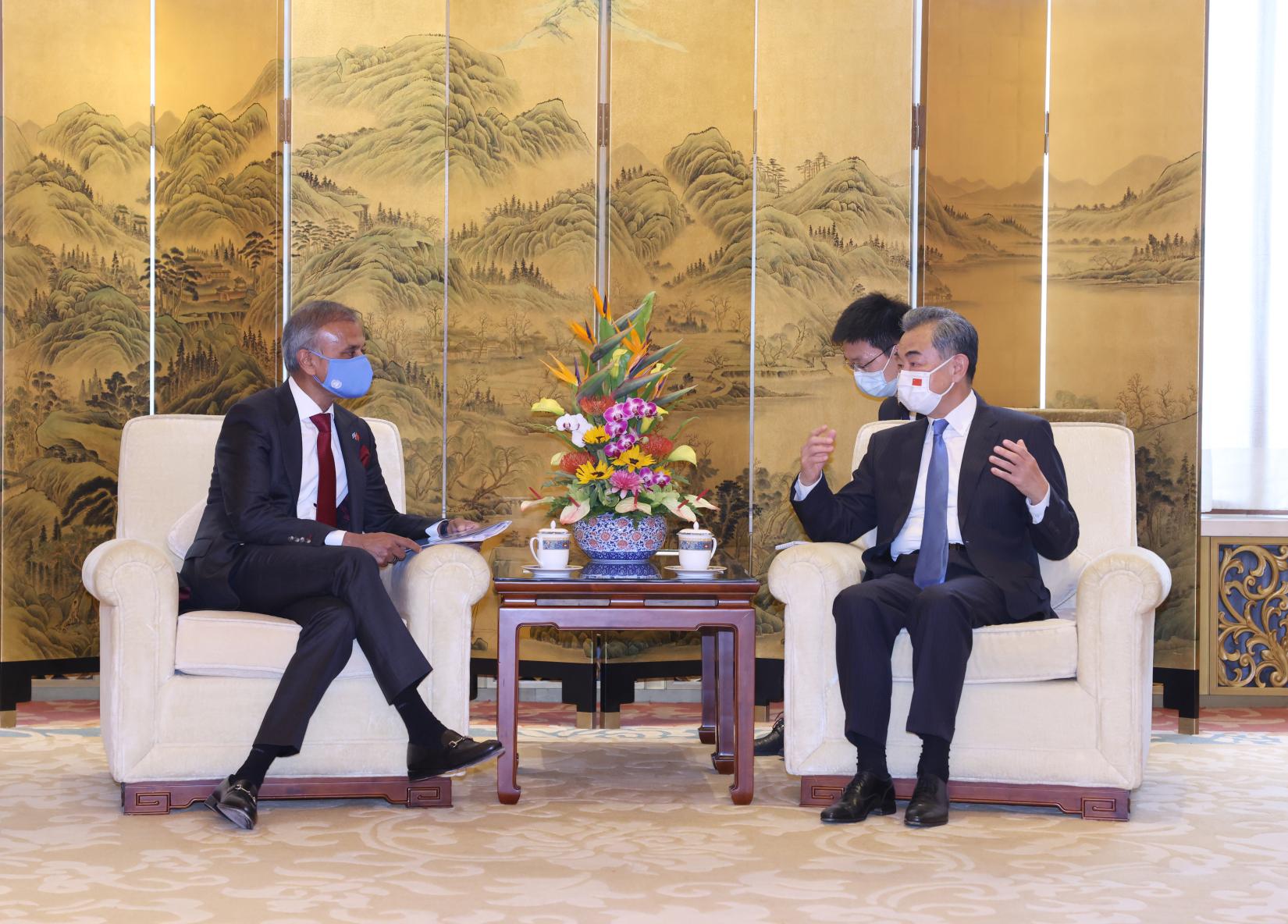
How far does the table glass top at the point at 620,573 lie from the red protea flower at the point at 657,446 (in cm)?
33

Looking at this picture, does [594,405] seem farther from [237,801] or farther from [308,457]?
[237,801]

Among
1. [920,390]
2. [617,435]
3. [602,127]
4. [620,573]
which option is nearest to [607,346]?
[617,435]

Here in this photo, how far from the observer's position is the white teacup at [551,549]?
381cm

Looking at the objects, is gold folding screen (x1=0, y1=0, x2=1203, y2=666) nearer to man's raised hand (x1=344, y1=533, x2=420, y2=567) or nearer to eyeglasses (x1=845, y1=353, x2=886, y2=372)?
eyeglasses (x1=845, y1=353, x2=886, y2=372)

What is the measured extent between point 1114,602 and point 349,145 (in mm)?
3628

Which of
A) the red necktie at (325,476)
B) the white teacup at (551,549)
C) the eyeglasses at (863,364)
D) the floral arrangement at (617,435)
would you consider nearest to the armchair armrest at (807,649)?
the floral arrangement at (617,435)

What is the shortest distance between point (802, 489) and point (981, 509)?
52 cm

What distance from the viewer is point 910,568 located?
3.79 meters

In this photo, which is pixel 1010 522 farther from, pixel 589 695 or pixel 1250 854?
pixel 589 695

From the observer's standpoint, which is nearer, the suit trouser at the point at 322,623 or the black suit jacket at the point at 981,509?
the suit trouser at the point at 322,623

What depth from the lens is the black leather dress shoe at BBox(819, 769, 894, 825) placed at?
A: 3.42 meters

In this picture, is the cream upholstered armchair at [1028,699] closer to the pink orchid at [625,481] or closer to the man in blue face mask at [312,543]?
the pink orchid at [625,481]

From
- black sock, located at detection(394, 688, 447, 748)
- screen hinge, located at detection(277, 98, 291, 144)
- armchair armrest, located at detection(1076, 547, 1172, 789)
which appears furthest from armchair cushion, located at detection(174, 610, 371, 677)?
screen hinge, located at detection(277, 98, 291, 144)

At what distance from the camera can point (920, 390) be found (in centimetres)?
378
